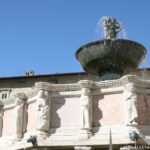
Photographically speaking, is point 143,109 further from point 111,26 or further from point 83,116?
point 111,26

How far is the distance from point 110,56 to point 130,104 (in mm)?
2937

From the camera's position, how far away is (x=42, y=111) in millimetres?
10883

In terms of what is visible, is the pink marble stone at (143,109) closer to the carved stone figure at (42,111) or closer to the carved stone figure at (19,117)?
the carved stone figure at (42,111)

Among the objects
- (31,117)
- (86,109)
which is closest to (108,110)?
(86,109)

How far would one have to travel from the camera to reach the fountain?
12719 mm

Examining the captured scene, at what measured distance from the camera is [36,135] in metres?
10.5

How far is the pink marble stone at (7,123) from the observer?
12.3m

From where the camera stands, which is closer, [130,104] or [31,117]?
[130,104]

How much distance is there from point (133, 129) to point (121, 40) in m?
3.61

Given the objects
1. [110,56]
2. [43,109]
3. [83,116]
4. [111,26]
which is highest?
[111,26]

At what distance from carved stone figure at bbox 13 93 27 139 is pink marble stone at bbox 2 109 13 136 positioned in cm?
55

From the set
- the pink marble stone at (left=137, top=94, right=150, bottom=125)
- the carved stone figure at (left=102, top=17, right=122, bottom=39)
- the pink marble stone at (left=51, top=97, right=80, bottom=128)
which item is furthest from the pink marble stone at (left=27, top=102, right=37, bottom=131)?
the carved stone figure at (left=102, top=17, right=122, bottom=39)

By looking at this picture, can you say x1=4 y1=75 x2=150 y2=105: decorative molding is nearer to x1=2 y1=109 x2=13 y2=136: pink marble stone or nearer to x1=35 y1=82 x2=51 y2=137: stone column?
x1=35 y1=82 x2=51 y2=137: stone column

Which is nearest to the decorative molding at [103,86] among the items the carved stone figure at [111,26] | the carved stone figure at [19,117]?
the carved stone figure at [19,117]
